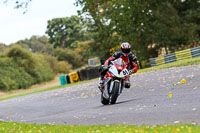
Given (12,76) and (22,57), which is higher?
(22,57)

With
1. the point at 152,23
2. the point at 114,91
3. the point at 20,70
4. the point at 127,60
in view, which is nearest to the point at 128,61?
the point at 127,60

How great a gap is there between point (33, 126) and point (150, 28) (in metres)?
33.8

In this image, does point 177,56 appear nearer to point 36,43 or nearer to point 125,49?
point 125,49

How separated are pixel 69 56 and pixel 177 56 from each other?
42.5m

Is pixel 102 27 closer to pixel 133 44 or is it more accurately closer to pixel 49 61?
pixel 133 44

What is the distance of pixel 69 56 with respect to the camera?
7856 cm

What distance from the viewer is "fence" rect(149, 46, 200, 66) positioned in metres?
36.6

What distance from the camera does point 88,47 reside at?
55656 mm

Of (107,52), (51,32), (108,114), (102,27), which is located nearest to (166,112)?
(108,114)

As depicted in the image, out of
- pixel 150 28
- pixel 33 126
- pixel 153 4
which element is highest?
pixel 153 4

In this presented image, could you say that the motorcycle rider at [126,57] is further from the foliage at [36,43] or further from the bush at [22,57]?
the foliage at [36,43]

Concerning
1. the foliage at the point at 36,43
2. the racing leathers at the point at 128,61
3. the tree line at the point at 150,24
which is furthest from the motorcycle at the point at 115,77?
the foliage at the point at 36,43

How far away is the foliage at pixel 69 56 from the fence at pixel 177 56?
3823cm

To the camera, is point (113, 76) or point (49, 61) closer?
point (113, 76)
